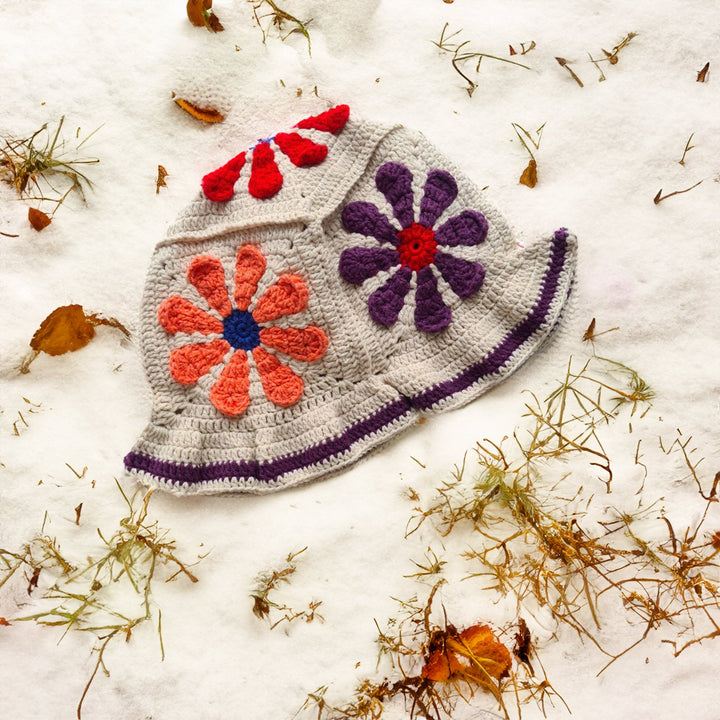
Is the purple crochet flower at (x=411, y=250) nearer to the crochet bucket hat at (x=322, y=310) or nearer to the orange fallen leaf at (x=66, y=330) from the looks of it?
the crochet bucket hat at (x=322, y=310)

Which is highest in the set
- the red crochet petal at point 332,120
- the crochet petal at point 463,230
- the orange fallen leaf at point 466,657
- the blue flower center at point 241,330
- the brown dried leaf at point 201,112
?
the red crochet petal at point 332,120

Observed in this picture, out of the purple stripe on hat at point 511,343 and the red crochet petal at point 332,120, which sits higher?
the red crochet petal at point 332,120

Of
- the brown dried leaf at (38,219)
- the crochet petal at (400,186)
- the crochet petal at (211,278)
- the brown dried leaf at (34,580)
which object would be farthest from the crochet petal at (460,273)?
the brown dried leaf at (34,580)

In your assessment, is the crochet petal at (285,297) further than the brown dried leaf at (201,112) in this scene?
No

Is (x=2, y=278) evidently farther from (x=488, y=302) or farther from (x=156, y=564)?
(x=488, y=302)

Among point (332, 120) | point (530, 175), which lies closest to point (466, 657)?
point (530, 175)

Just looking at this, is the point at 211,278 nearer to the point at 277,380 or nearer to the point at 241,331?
the point at 241,331
